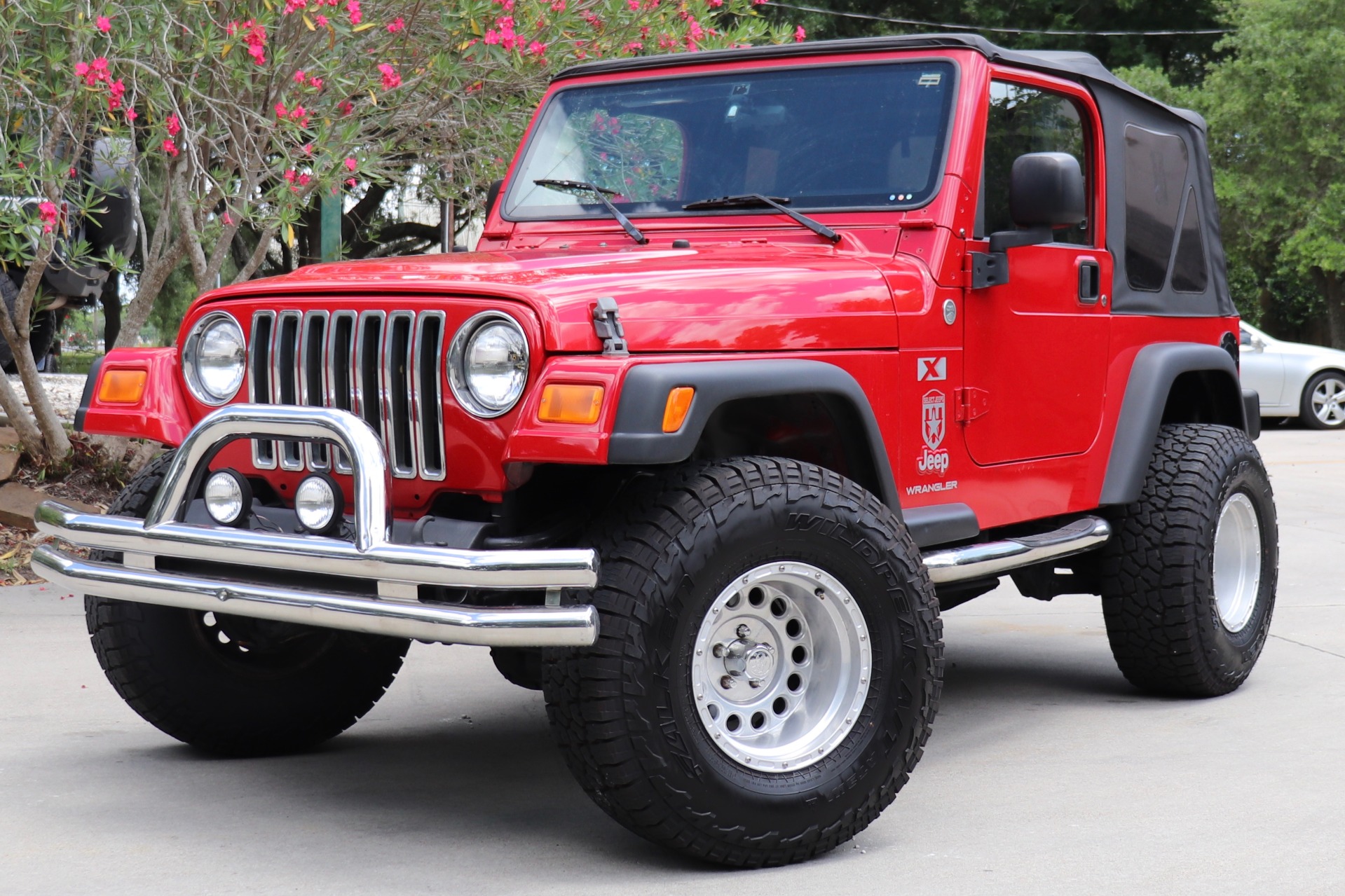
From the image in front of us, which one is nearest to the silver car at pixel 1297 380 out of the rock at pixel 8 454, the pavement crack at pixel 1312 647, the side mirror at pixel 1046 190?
the pavement crack at pixel 1312 647

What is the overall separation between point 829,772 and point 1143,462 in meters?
2.06

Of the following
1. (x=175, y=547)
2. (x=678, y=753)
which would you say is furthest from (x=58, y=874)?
(x=678, y=753)

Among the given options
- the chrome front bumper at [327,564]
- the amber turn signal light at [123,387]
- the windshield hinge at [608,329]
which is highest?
the windshield hinge at [608,329]

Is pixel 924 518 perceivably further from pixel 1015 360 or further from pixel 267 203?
pixel 267 203

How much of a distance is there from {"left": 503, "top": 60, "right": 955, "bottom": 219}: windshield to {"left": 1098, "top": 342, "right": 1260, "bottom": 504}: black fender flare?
122 cm

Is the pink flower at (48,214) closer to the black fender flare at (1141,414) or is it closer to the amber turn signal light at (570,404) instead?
the amber turn signal light at (570,404)

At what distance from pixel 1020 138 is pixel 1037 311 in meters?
0.56

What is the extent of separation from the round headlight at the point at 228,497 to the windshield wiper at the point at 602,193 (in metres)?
1.47

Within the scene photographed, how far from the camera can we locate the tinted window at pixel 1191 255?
5.84 meters

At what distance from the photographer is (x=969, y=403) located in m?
4.60

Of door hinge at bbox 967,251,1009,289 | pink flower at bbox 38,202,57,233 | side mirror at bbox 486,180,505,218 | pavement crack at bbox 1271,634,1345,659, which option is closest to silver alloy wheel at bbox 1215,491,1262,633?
pavement crack at bbox 1271,634,1345,659

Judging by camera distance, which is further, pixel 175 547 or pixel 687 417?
pixel 175 547

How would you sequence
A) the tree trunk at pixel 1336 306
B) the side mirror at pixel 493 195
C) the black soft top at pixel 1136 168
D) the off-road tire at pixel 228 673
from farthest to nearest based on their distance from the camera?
the tree trunk at pixel 1336 306, the side mirror at pixel 493 195, the black soft top at pixel 1136 168, the off-road tire at pixel 228 673

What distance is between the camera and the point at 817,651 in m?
3.90
